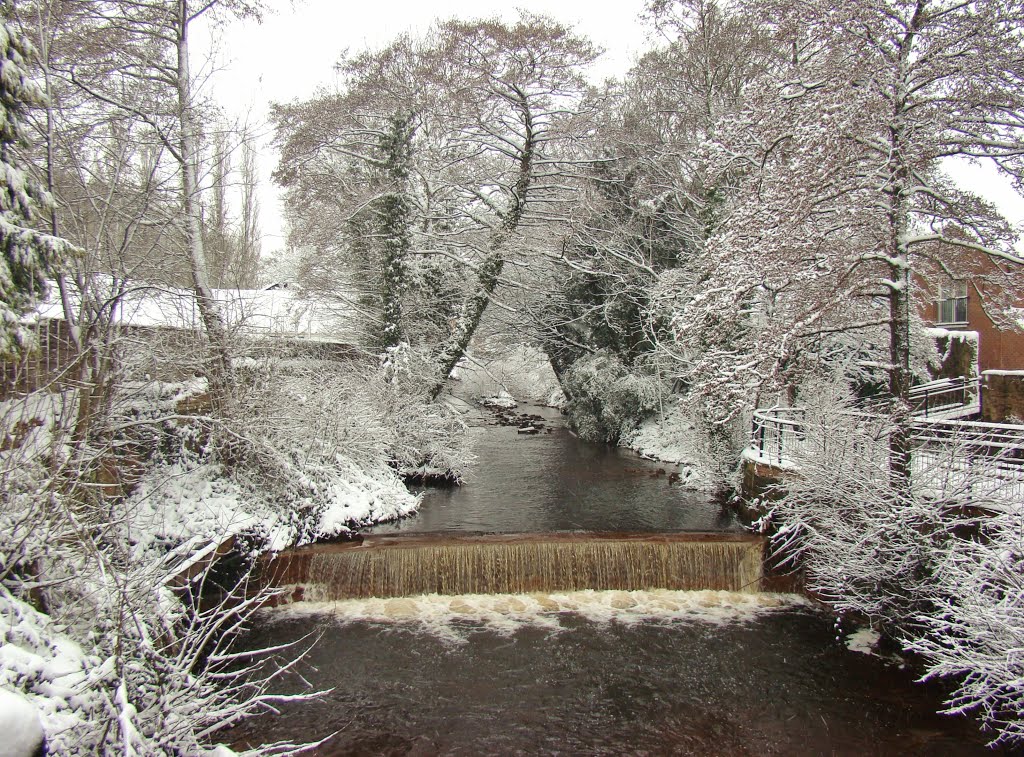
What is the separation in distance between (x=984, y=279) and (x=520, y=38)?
1158 centimetres

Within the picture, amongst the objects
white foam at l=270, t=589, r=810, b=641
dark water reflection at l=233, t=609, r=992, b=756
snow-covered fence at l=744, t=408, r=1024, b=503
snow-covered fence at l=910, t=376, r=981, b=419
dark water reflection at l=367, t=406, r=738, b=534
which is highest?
snow-covered fence at l=910, t=376, r=981, b=419

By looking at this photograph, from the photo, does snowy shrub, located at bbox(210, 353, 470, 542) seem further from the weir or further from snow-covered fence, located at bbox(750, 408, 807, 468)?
snow-covered fence, located at bbox(750, 408, 807, 468)

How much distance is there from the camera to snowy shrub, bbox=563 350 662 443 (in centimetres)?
1869

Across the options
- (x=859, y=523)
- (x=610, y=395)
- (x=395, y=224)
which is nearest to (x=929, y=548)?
(x=859, y=523)

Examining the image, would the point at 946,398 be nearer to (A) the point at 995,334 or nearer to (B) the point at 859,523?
(A) the point at 995,334

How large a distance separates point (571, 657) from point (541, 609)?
1.28 m

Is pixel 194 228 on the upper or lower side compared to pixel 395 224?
lower

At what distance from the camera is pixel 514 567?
930 centimetres

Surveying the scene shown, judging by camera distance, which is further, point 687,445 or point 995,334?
point 995,334

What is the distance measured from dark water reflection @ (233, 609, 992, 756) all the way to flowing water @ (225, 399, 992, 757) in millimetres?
20

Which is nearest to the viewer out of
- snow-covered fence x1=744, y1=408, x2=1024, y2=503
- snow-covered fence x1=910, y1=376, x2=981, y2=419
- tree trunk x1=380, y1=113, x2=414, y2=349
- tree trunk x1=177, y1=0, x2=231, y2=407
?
snow-covered fence x1=744, y1=408, x2=1024, y2=503

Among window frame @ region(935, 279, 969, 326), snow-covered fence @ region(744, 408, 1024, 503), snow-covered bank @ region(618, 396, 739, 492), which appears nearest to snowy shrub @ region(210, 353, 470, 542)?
snow-covered bank @ region(618, 396, 739, 492)

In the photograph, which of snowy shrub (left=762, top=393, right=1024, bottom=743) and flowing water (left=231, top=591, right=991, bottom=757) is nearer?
snowy shrub (left=762, top=393, right=1024, bottom=743)

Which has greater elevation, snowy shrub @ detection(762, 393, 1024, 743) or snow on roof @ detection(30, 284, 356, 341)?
snow on roof @ detection(30, 284, 356, 341)
